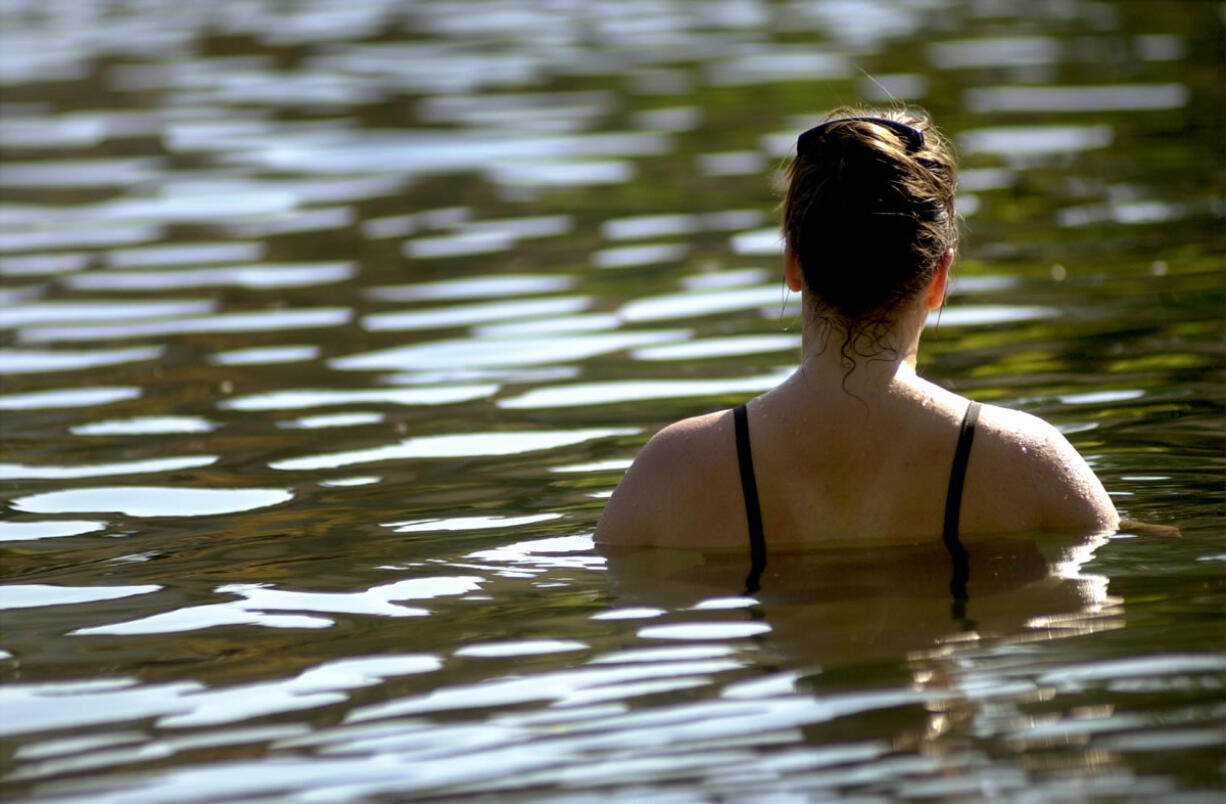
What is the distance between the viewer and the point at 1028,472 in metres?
4.44

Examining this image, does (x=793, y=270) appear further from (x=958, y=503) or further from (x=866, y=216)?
(x=958, y=503)

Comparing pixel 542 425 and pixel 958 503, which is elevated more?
pixel 958 503

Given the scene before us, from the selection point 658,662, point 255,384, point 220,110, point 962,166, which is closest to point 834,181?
point 658,662

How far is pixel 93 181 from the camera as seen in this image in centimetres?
1220

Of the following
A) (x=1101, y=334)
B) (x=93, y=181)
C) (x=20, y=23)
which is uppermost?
(x=20, y=23)

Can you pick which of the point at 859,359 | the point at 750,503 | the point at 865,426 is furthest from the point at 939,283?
the point at 750,503

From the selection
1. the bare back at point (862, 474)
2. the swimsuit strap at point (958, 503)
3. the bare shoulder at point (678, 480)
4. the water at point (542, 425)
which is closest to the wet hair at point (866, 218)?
the bare back at point (862, 474)

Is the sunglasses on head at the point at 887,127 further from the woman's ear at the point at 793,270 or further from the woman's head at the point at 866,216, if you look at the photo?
the woman's ear at the point at 793,270

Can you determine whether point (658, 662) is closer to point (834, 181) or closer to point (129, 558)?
point (834, 181)

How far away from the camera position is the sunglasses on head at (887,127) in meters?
4.27

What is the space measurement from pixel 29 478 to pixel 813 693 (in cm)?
370

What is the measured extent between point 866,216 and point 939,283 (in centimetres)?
30

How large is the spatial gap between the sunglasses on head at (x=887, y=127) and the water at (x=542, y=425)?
0.97 m

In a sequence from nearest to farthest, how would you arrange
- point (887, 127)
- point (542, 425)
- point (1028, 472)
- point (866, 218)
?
point (866, 218)
point (887, 127)
point (1028, 472)
point (542, 425)
